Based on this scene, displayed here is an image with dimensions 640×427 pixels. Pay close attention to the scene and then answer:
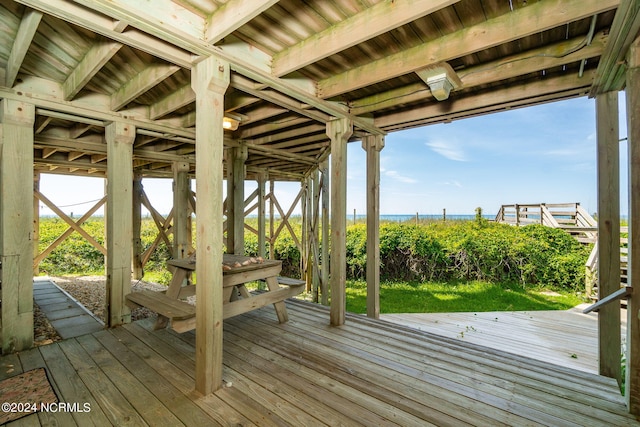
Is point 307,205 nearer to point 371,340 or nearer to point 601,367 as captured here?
point 371,340

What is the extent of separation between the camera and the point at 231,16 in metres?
1.61

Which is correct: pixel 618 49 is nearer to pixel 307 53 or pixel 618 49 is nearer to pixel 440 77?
pixel 440 77

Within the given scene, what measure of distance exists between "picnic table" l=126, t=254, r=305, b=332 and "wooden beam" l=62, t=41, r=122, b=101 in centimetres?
179

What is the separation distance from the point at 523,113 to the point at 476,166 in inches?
338

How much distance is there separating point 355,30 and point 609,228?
2.54m

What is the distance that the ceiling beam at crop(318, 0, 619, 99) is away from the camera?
5.08 ft

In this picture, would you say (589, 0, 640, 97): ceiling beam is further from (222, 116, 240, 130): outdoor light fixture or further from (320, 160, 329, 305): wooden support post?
(320, 160, 329, 305): wooden support post

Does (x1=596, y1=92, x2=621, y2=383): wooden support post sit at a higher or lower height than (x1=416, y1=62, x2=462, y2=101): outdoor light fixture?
lower

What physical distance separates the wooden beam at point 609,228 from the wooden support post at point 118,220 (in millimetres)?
4652

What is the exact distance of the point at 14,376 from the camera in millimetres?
2105

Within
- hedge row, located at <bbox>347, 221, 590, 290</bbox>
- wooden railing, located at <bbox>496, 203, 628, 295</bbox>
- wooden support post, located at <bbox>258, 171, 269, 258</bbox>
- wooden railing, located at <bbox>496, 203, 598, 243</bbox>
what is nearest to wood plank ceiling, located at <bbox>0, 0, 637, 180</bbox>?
wooden support post, located at <bbox>258, 171, 269, 258</bbox>

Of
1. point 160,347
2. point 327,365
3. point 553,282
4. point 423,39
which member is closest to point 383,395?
point 327,365

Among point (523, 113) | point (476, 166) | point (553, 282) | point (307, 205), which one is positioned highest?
point (523, 113)

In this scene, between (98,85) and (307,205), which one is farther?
(307,205)
